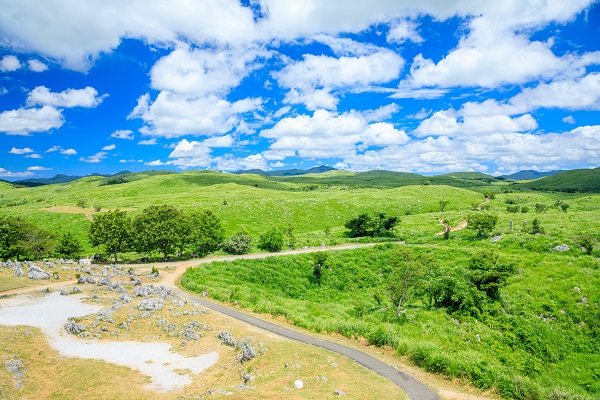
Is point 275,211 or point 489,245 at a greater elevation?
point 275,211

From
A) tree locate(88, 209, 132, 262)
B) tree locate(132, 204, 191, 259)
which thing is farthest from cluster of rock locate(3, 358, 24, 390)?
tree locate(88, 209, 132, 262)

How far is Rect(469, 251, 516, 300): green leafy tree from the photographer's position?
120 ft

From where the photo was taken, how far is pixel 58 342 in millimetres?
23766

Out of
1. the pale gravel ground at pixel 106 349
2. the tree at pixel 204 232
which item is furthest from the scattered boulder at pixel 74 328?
the tree at pixel 204 232

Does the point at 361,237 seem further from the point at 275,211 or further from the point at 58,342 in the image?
the point at 58,342

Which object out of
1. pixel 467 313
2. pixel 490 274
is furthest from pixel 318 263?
pixel 490 274

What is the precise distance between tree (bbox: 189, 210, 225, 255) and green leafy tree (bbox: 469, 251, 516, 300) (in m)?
39.2

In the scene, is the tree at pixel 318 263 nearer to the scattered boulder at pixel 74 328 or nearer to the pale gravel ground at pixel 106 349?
the pale gravel ground at pixel 106 349

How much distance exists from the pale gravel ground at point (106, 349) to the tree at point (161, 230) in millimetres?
21731

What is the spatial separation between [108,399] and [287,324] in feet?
48.0

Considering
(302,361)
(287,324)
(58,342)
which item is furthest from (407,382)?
(58,342)

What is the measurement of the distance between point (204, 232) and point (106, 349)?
31.9 metres

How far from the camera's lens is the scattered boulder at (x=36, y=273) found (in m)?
37.6

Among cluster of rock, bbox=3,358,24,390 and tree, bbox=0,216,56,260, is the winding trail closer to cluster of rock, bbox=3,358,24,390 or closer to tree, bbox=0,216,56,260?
cluster of rock, bbox=3,358,24,390
